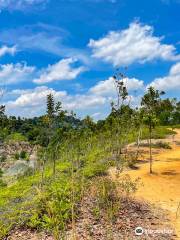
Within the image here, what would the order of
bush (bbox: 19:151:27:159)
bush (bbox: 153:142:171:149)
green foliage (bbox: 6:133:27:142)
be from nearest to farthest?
bush (bbox: 153:142:171:149)
bush (bbox: 19:151:27:159)
green foliage (bbox: 6:133:27:142)

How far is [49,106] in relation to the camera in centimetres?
2923

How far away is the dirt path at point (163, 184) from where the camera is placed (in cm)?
1925

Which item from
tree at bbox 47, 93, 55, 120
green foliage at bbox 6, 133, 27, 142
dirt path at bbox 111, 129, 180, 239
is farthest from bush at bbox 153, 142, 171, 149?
green foliage at bbox 6, 133, 27, 142

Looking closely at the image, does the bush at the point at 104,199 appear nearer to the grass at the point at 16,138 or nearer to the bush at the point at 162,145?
the bush at the point at 162,145

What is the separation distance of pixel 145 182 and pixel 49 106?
349 inches

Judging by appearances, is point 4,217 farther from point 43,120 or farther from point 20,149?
point 20,149

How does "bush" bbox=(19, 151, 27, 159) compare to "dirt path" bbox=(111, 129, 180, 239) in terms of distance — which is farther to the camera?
"bush" bbox=(19, 151, 27, 159)

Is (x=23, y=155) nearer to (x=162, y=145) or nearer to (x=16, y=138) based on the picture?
(x=16, y=138)

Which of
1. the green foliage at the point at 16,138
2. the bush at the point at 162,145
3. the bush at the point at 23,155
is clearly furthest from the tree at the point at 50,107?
the green foliage at the point at 16,138

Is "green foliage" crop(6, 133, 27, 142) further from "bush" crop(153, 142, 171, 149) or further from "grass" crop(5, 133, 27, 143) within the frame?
"bush" crop(153, 142, 171, 149)

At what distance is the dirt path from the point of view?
19.2 metres

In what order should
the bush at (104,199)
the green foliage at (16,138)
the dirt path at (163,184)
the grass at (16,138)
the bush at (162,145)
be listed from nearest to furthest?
the bush at (104,199), the dirt path at (163,184), the bush at (162,145), the grass at (16,138), the green foliage at (16,138)

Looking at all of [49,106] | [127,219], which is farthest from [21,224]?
[49,106]

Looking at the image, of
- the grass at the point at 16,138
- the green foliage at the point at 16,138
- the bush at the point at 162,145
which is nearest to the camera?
the bush at the point at 162,145
